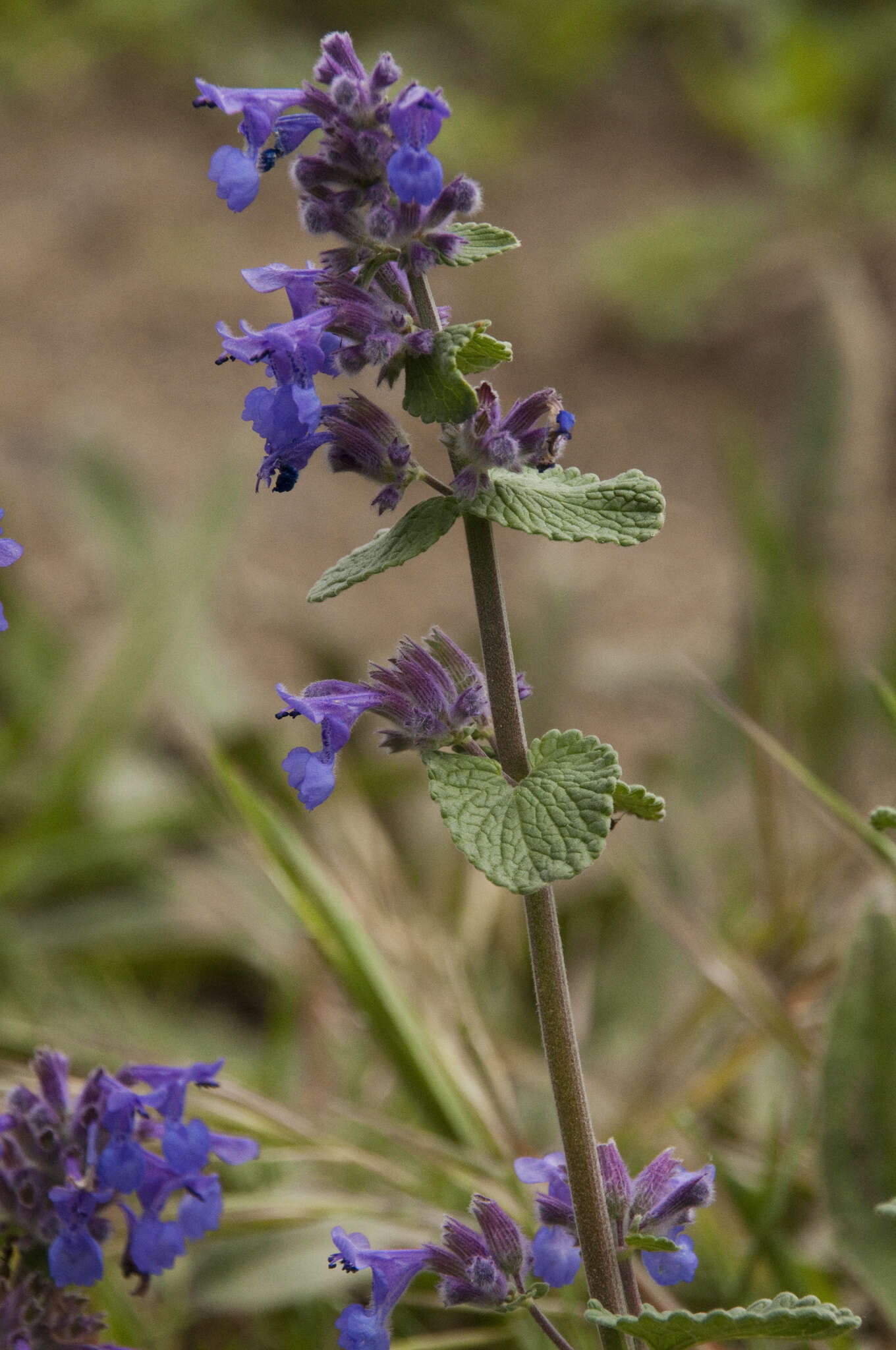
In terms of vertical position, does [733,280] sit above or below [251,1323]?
above

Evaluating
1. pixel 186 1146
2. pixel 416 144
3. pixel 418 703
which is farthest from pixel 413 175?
pixel 186 1146

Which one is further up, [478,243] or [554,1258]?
[478,243]

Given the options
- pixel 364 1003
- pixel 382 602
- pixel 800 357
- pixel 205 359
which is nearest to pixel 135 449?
pixel 205 359

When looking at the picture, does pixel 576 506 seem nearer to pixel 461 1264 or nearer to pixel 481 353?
pixel 481 353

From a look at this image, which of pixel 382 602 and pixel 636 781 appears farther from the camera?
pixel 382 602

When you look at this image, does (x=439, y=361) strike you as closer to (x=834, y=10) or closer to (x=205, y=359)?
(x=205, y=359)

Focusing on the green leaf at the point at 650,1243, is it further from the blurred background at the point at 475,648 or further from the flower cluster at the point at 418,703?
the blurred background at the point at 475,648
